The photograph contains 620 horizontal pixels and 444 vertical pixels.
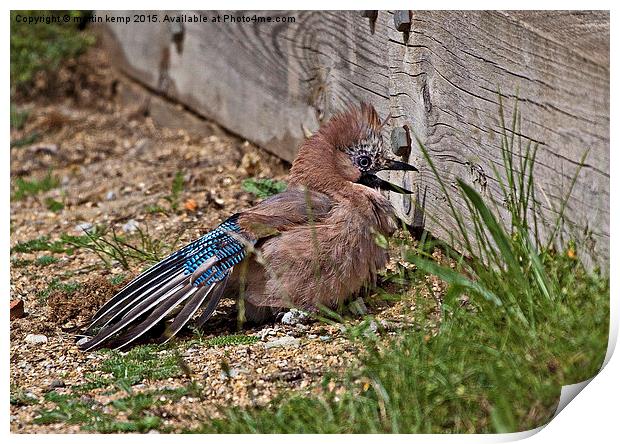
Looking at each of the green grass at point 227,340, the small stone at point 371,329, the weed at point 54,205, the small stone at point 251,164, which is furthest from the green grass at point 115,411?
the weed at point 54,205

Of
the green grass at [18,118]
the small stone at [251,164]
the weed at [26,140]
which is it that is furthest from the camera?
the green grass at [18,118]

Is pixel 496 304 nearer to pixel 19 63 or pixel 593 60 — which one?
pixel 593 60

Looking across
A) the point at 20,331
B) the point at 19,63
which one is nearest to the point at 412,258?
the point at 20,331

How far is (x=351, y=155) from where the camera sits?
4332mm

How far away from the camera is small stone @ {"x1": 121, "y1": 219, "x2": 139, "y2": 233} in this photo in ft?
17.4

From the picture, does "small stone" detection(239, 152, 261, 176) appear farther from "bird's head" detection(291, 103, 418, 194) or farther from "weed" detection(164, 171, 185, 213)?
"bird's head" detection(291, 103, 418, 194)

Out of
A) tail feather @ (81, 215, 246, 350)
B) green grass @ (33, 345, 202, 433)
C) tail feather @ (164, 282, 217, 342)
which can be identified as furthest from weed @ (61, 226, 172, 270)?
green grass @ (33, 345, 202, 433)

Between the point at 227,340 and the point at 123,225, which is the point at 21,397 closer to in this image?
the point at 227,340

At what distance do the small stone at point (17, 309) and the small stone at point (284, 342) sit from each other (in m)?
1.12

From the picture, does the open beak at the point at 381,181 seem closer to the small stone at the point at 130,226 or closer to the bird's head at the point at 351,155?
the bird's head at the point at 351,155

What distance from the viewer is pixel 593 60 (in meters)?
Result: 3.49

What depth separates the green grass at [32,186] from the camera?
6.18 metres

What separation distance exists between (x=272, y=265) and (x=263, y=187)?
1.09 m

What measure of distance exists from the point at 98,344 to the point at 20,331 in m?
0.41
